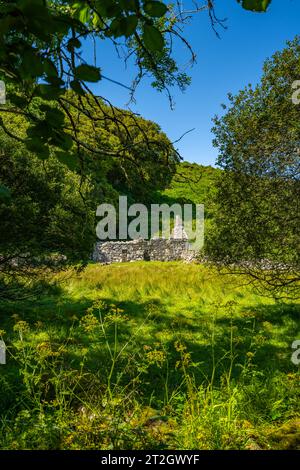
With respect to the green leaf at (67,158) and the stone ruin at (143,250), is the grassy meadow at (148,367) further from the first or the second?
the stone ruin at (143,250)

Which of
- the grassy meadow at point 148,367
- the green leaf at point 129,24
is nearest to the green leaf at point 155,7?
the green leaf at point 129,24

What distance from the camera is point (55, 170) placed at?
11.9 meters

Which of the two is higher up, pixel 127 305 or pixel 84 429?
pixel 84 429

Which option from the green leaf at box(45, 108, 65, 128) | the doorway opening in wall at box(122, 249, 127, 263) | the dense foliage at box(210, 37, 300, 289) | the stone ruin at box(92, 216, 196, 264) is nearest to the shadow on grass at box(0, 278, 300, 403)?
the dense foliage at box(210, 37, 300, 289)

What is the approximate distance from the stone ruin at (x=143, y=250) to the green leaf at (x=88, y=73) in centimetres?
2916

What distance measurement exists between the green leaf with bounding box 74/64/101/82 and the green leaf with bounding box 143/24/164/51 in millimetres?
301

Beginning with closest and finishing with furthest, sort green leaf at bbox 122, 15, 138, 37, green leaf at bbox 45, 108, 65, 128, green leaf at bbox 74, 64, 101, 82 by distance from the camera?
green leaf at bbox 74, 64, 101, 82
green leaf at bbox 122, 15, 138, 37
green leaf at bbox 45, 108, 65, 128

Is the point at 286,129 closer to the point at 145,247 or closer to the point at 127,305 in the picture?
the point at 127,305

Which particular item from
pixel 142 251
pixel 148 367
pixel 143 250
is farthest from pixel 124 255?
pixel 148 367

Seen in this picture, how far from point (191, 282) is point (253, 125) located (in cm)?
938

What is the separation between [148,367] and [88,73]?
7665 millimetres

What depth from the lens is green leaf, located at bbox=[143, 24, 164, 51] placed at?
172 cm

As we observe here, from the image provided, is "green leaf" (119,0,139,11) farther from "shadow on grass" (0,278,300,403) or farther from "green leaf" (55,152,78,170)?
"shadow on grass" (0,278,300,403)
